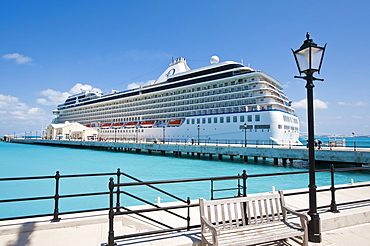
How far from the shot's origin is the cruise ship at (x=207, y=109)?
34.3 metres

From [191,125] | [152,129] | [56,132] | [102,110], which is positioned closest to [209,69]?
[191,125]

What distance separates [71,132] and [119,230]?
72.0 m

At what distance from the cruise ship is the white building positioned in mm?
3409

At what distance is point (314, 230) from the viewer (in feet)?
12.3

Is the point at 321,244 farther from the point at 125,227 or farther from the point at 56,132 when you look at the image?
the point at 56,132

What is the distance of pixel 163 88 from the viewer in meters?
54.5

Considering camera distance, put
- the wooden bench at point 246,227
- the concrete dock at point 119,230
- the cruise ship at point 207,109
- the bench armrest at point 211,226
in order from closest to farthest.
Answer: the bench armrest at point 211,226 → the wooden bench at point 246,227 → the concrete dock at point 119,230 → the cruise ship at point 207,109

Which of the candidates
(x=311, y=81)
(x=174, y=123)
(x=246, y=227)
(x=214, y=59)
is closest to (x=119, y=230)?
(x=246, y=227)

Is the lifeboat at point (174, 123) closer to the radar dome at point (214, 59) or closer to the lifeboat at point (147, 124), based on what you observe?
the lifeboat at point (147, 124)

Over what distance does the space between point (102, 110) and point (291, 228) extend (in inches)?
2925

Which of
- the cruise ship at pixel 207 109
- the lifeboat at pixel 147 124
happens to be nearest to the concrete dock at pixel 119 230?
the cruise ship at pixel 207 109

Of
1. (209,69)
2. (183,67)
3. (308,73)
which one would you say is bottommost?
(308,73)

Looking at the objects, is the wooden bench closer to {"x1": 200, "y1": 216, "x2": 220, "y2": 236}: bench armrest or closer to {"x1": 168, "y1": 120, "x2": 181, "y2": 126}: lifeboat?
{"x1": 200, "y1": 216, "x2": 220, "y2": 236}: bench armrest

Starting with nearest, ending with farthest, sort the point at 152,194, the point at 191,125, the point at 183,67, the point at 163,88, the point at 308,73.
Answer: the point at 308,73 < the point at 152,194 < the point at 191,125 < the point at 163,88 < the point at 183,67
